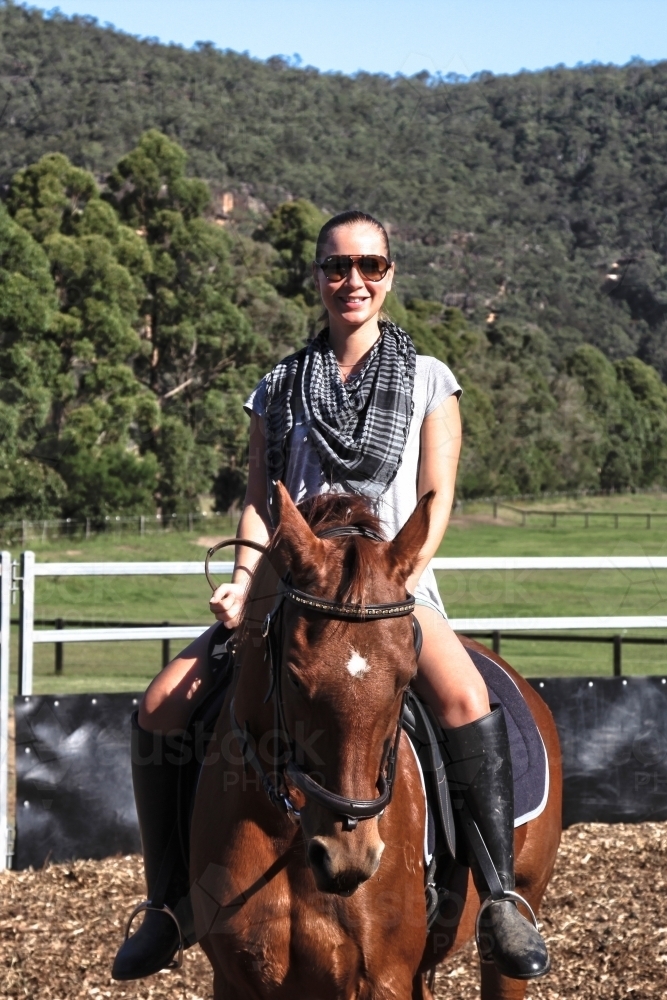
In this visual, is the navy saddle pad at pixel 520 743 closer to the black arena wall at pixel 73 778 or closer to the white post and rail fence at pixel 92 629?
the white post and rail fence at pixel 92 629

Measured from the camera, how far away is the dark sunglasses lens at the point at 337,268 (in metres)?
2.83

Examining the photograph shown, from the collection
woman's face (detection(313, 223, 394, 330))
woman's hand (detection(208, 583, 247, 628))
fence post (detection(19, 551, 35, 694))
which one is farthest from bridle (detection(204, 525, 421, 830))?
fence post (detection(19, 551, 35, 694))

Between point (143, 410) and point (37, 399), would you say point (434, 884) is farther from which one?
point (143, 410)

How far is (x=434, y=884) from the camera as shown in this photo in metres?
2.78

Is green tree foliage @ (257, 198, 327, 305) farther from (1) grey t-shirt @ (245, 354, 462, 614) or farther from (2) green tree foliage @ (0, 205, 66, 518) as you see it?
(1) grey t-shirt @ (245, 354, 462, 614)

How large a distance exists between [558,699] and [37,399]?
20497mm

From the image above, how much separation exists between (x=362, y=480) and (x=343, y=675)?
30.7 inches

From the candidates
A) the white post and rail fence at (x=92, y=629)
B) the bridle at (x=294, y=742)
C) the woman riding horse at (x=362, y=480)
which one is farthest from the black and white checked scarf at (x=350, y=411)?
the white post and rail fence at (x=92, y=629)

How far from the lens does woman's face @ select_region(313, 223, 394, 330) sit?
2.83 metres

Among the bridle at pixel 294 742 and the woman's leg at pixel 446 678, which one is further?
the woman's leg at pixel 446 678

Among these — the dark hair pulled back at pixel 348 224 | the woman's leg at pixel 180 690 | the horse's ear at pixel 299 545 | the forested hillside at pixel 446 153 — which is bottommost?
the woman's leg at pixel 180 690

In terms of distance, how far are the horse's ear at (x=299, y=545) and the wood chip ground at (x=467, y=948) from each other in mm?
2916

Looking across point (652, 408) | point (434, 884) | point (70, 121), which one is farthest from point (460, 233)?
point (434, 884)

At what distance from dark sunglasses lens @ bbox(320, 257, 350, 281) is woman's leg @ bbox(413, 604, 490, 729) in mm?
→ 895
